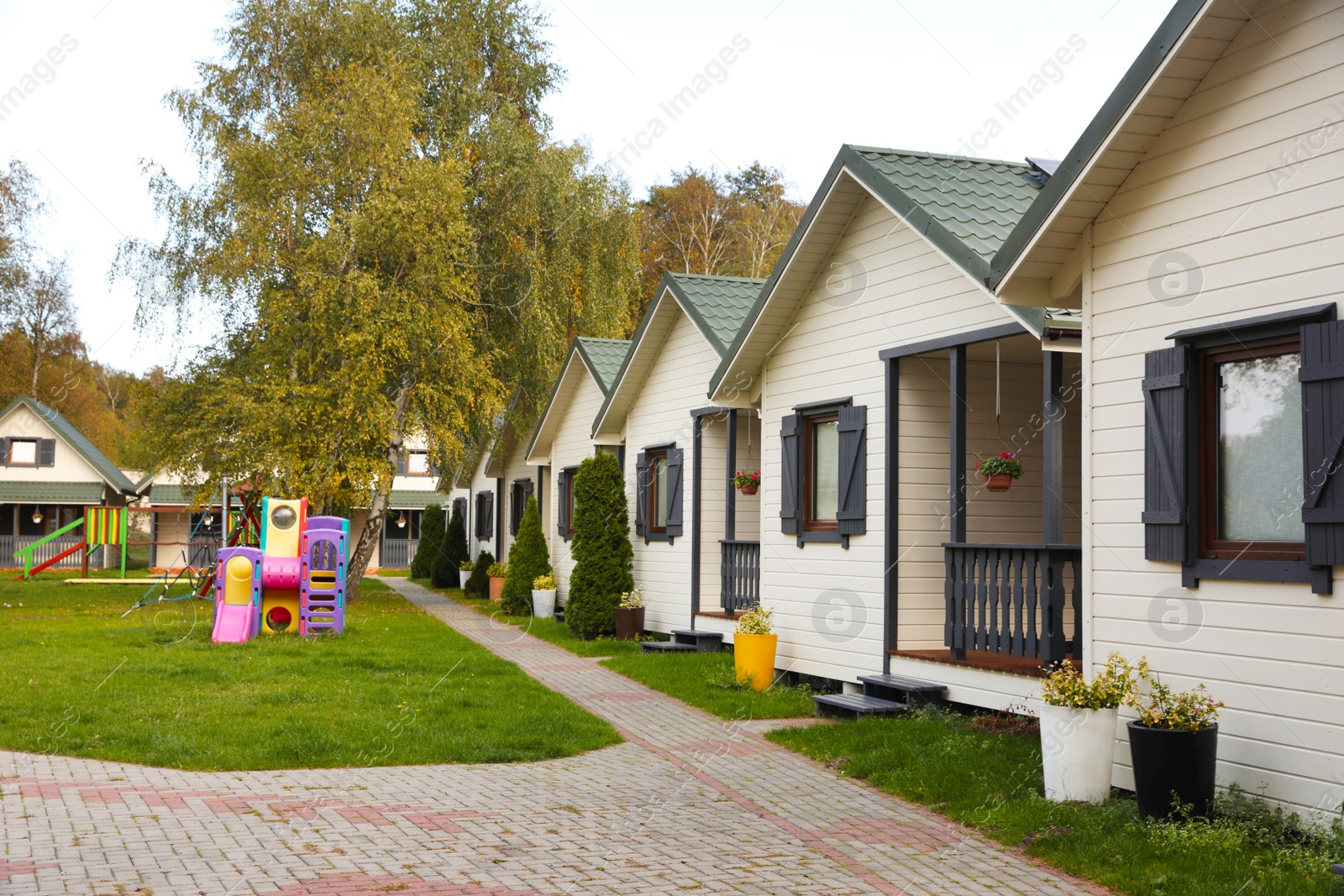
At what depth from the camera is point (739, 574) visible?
15.2 meters

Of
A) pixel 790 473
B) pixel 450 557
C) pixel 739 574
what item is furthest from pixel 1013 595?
pixel 450 557

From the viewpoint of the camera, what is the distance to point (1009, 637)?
9.16 metres

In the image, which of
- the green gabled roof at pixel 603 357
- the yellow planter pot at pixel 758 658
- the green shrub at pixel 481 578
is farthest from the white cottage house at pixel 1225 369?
the green shrub at pixel 481 578

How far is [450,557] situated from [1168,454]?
91.6 feet

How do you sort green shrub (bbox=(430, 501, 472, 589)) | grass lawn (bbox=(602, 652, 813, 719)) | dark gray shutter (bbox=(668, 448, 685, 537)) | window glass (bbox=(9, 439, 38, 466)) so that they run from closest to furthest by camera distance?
1. grass lawn (bbox=(602, 652, 813, 719))
2. dark gray shutter (bbox=(668, 448, 685, 537))
3. green shrub (bbox=(430, 501, 472, 589))
4. window glass (bbox=(9, 439, 38, 466))

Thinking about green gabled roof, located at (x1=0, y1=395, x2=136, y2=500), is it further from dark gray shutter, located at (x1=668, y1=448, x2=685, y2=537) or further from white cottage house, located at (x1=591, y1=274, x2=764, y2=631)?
dark gray shutter, located at (x1=668, y1=448, x2=685, y2=537)

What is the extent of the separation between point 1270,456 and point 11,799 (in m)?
7.91

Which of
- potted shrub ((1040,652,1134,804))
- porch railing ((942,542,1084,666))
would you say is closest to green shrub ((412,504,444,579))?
porch railing ((942,542,1084,666))

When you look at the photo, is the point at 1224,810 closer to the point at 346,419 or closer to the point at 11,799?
the point at 11,799

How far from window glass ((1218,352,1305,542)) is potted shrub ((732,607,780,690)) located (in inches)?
235

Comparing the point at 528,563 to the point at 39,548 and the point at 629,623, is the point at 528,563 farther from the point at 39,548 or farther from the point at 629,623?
the point at 39,548

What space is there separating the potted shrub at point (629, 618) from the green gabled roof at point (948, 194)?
686 centimetres

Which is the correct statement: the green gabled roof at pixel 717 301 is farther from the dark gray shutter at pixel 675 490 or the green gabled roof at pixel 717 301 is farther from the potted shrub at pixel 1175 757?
the potted shrub at pixel 1175 757

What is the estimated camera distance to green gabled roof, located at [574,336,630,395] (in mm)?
20062
